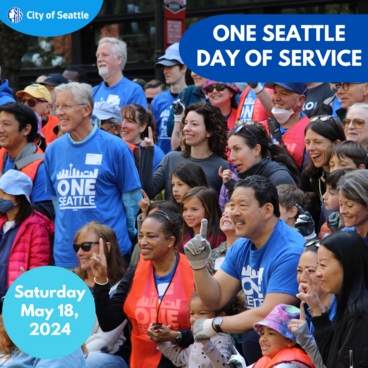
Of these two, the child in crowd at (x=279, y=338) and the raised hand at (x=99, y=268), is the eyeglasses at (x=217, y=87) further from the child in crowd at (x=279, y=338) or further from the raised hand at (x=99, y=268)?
the child in crowd at (x=279, y=338)

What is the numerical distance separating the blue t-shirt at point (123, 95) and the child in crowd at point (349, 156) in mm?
3412

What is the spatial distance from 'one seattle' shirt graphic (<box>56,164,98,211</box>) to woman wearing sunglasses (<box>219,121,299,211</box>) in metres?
1.16

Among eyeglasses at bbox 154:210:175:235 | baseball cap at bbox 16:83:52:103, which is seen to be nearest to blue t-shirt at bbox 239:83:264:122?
eyeglasses at bbox 154:210:175:235

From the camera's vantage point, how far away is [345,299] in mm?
3635

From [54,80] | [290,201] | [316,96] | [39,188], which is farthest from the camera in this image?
[54,80]

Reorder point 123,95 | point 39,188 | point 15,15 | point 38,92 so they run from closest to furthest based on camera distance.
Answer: point 39,188 < point 15,15 < point 123,95 < point 38,92

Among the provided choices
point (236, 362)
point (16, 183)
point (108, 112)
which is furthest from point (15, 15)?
point (236, 362)

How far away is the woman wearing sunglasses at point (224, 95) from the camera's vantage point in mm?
7262

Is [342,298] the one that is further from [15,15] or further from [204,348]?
[15,15]

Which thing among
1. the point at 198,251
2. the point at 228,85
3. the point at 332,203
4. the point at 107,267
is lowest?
the point at 107,267

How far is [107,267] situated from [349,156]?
85.0 inches

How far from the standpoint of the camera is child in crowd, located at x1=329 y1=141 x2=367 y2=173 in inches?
202

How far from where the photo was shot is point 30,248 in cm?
623

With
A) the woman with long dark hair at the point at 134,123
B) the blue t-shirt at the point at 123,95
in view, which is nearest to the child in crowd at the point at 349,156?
the woman with long dark hair at the point at 134,123
